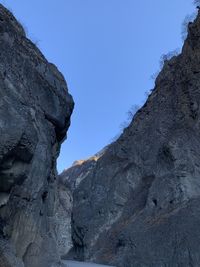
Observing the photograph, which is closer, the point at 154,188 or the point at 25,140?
the point at 25,140

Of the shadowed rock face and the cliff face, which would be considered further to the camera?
the cliff face

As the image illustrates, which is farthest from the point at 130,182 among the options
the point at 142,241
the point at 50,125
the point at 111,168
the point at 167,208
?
the point at 50,125

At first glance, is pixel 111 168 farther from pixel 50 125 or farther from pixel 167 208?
pixel 50 125

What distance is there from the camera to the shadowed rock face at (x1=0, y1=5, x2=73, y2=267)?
492 inches

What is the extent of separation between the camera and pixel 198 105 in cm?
3425

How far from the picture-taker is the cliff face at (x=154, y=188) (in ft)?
76.3

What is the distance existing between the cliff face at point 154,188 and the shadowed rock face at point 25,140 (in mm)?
8046

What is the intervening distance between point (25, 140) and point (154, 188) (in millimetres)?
19041

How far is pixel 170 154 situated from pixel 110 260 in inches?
339

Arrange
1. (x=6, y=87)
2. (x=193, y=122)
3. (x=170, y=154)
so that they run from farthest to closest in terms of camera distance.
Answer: (x=193, y=122) → (x=170, y=154) → (x=6, y=87)

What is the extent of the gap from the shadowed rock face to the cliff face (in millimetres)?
8046

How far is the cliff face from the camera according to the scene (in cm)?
2325

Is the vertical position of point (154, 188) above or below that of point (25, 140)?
below

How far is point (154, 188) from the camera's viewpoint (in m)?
30.4
